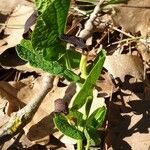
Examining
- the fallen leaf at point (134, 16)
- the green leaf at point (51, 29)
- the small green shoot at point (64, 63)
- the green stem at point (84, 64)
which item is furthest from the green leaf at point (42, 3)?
the fallen leaf at point (134, 16)

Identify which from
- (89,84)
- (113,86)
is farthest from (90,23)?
(89,84)

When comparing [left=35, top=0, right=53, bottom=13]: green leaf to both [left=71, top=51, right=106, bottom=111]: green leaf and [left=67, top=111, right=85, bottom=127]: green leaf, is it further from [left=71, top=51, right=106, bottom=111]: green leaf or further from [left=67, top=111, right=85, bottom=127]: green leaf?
[left=67, top=111, right=85, bottom=127]: green leaf

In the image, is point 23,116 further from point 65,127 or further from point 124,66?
point 124,66

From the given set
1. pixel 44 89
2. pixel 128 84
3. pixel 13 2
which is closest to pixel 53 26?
pixel 44 89

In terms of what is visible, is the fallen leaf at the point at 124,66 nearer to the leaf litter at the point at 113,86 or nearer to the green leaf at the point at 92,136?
the leaf litter at the point at 113,86

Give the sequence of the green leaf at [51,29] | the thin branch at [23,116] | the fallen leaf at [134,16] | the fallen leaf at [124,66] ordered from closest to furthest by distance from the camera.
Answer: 1. the green leaf at [51,29]
2. the thin branch at [23,116]
3. the fallen leaf at [124,66]
4. the fallen leaf at [134,16]

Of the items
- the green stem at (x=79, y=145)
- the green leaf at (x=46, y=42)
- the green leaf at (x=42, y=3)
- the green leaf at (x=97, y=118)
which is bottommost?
the green stem at (x=79, y=145)

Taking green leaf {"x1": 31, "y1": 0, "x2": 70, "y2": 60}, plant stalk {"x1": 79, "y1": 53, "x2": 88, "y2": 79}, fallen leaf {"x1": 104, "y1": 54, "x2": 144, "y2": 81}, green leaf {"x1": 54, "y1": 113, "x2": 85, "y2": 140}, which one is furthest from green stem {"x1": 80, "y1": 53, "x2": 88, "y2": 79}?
fallen leaf {"x1": 104, "y1": 54, "x2": 144, "y2": 81}

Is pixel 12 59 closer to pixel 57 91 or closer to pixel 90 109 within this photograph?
pixel 57 91
